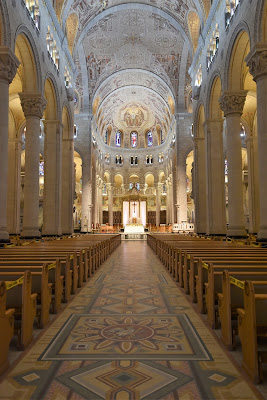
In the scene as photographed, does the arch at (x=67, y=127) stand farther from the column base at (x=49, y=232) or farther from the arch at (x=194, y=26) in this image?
the arch at (x=194, y=26)

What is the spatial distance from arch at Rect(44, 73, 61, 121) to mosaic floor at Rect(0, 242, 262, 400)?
1325 centimetres

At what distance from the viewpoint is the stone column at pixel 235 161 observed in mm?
12570

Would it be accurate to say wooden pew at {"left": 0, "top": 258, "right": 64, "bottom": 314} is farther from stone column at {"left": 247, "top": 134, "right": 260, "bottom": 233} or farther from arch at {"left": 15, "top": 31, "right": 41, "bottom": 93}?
stone column at {"left": 247, "top": 134, "right": 260, "bottom": 233}

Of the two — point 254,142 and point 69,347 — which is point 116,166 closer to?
point 254,142

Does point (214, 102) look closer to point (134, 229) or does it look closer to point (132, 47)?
point (132, 47)

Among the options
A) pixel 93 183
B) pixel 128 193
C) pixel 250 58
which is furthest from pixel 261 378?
pixel 128 193

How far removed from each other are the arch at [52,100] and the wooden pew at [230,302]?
14539mm

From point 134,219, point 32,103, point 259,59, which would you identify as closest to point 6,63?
point 32,103

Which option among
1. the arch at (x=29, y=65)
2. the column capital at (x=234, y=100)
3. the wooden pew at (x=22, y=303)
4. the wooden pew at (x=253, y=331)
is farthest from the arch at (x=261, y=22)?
the wooden pew at (x=22, y=303)

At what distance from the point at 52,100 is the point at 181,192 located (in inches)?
670

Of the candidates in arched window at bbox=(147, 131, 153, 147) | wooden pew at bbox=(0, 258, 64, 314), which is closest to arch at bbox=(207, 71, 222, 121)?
wooden pew at bbox=(0, 258, 64, 314)

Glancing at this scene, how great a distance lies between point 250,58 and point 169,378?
9.65 metres

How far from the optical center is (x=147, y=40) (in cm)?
2767

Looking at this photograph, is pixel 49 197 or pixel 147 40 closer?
pixel 49 197
